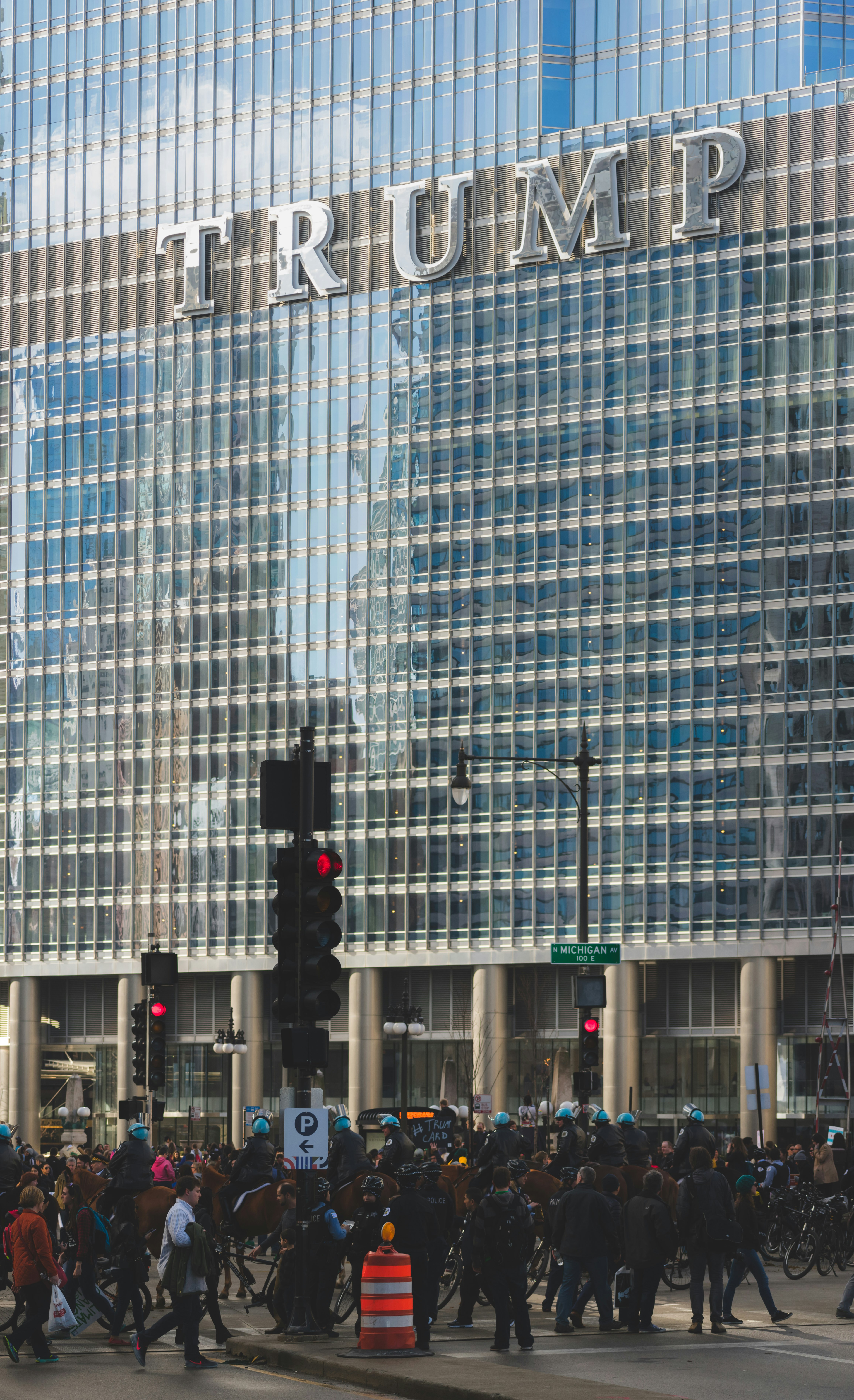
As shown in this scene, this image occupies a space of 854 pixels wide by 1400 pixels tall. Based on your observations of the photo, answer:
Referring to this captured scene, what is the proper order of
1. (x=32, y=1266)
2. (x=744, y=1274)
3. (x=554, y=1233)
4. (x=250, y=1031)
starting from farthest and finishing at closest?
(x=250, y=1031), (x=744, y=1274), (x=554, y=1233), (x=32, y=1266)

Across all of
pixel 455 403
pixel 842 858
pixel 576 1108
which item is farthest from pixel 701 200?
pixel 576 1108

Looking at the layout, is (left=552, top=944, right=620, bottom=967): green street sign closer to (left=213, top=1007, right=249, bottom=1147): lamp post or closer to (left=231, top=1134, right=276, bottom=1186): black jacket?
(left=231, top=1134, right=276, bottom=1186): black jacket

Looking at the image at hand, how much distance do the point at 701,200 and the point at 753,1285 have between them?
65.8m

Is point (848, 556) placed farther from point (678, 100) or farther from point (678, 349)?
point (678, 100)

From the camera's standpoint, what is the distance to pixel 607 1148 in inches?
1128

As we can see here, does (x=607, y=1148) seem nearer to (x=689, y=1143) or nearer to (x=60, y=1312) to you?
(x=689, y=1143)

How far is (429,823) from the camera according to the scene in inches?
3743

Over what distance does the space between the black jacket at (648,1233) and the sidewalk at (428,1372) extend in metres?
1.36

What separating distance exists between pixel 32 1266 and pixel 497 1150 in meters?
8.29

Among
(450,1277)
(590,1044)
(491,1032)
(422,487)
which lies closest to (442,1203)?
(450,1277)

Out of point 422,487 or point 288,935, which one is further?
point 422,487

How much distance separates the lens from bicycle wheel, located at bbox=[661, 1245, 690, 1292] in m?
29.9

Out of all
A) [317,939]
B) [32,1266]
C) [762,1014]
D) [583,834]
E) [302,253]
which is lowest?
[32,1266]

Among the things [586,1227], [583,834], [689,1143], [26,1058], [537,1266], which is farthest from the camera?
[26,1058]
